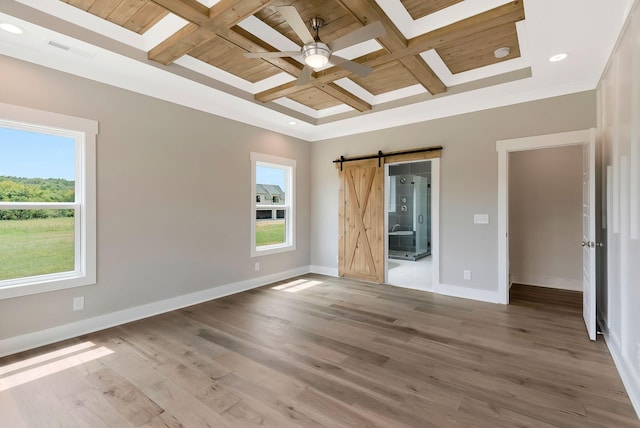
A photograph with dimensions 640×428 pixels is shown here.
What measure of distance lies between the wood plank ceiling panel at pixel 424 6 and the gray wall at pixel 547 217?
11.0 feet

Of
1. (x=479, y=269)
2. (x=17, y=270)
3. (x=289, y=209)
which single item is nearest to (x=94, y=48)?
(x=17, y=270)

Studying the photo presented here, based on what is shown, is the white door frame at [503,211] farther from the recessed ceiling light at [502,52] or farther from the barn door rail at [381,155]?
the recessed ceiling light at [502,52]

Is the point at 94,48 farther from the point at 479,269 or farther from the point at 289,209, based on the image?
the point at 479,269

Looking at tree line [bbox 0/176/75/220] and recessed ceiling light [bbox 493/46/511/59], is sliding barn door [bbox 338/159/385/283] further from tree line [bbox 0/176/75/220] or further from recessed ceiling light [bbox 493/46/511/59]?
tree line [bbox 0/176/75/220]

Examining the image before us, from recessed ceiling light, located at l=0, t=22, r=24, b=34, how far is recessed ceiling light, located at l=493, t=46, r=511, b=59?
4417 mm

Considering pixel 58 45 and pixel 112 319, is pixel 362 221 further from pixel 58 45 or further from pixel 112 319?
pixel 58 45

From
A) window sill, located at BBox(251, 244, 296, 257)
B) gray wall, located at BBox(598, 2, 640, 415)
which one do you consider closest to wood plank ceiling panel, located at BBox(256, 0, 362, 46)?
gray wall, located at BBox(598, 2, 640, 415)

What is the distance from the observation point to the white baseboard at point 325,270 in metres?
A: 5.75

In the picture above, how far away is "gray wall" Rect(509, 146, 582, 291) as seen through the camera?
15.4ft

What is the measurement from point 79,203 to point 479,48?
449 cm

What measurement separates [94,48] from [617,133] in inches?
185

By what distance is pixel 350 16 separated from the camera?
2594mm

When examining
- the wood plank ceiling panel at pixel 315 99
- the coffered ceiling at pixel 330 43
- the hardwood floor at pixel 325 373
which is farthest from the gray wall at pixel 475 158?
the wood plank ceiling panel at pixel 315 99

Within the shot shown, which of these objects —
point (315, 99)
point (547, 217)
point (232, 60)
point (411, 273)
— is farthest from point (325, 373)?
point (547, 217)
